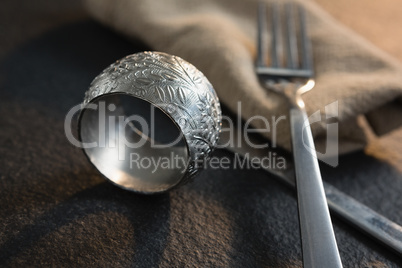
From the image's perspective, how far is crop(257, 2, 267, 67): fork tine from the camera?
2.11ft

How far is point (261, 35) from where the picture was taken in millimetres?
687

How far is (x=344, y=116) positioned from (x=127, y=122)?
9.9 inches

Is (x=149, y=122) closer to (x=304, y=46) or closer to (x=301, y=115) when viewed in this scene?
(x=301, y=115)

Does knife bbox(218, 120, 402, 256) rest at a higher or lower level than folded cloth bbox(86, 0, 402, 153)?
lower

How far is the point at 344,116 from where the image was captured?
0.54 metres

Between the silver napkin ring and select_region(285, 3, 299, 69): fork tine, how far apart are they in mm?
217

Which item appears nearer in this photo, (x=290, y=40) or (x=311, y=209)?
(x=311, y=209)

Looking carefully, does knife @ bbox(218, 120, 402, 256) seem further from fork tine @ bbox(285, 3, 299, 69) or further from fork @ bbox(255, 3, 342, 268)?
fork tine @ bbox(285, 3, 299, 69)

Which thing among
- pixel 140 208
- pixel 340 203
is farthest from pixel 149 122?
pixel 340 203

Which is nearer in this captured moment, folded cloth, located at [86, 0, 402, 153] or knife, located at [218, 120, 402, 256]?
knife, located at [218, 120, 402, 256]

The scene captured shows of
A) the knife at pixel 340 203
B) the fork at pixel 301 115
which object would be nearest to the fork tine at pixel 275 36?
the fork at pixel 301 115

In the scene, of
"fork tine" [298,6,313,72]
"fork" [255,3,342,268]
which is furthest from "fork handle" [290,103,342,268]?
"fork tine" [298,6,313,72]

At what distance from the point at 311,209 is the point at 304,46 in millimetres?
337

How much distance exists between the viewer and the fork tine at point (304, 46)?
642mm
